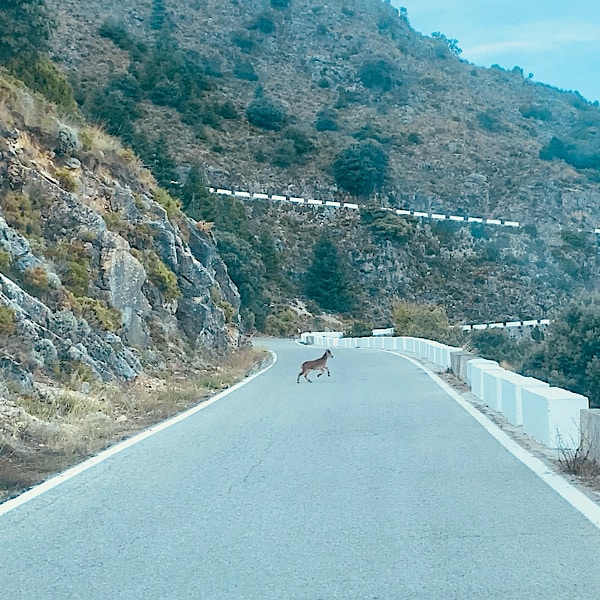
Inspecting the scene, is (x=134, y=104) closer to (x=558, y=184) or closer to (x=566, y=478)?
(x=558, y=184)

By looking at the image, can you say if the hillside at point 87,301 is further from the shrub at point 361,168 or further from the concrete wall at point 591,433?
the shrub at point 361,168

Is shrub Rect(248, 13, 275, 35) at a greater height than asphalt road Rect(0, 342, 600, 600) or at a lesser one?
greater

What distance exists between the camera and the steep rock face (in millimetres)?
18203

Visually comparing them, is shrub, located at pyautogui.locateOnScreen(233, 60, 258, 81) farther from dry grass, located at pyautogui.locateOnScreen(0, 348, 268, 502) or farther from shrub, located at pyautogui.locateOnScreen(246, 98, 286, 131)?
dry grass, located at pyautogui.locateOnScreen(0, 348, 268, 502)

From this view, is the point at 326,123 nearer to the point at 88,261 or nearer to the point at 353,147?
the point at 353,147

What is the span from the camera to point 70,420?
44.9 ft

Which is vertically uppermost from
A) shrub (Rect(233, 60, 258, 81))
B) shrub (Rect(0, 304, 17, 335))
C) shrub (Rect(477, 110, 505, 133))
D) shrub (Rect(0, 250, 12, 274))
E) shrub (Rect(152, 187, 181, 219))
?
shrub (Rect(233, 60, 258, 81))

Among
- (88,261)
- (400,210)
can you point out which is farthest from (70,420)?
(400,210)

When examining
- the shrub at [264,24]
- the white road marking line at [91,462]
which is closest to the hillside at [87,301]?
the white road marking line at [91,462]

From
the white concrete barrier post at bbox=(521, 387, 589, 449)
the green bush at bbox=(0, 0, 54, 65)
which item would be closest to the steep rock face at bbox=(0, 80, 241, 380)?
the green bush at bbox=(0, 0, 54, 65)

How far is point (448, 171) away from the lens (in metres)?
88.8

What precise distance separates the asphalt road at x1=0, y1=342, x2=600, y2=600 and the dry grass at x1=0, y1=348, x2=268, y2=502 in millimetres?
597

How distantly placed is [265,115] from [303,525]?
86977 millimetres

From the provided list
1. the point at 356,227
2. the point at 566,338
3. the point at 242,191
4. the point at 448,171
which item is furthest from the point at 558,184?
the point at 566,338
